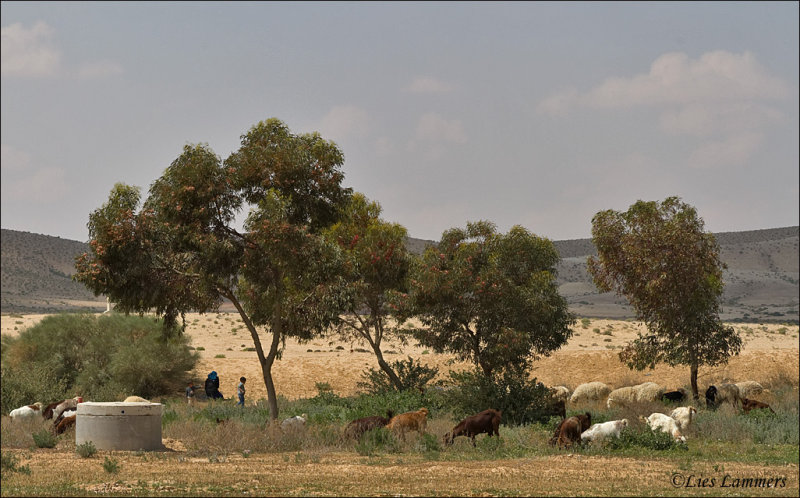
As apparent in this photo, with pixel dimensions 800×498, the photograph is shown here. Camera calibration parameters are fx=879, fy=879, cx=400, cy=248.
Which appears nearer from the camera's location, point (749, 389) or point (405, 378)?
point (749, 389)

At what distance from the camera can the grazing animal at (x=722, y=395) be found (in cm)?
2792

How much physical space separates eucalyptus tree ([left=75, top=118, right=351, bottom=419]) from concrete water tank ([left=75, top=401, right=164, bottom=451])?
3342 millimetres

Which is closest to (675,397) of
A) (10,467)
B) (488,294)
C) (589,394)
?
(589,394)

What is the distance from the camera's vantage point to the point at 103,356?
40094 millimetres

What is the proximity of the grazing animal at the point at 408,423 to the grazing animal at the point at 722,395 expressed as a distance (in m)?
12.4

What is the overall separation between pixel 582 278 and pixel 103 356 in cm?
10773

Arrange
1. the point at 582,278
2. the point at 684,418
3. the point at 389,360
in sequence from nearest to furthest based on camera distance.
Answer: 1. the point at 684,418
2. the point at 389,360
3. the point at 582,278

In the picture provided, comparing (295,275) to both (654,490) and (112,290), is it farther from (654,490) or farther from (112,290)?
(654,490)

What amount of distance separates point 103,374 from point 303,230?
20623 mm

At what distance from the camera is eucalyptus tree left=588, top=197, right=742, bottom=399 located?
28.5 meters

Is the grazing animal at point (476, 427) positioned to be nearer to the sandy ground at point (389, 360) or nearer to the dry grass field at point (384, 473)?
the dry grass field at point (384, 473)

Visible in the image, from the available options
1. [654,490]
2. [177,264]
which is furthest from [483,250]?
[654,490]

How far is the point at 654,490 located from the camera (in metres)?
12.9

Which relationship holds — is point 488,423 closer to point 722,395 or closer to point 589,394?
point 722,395
